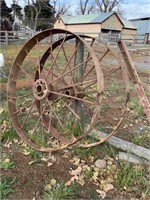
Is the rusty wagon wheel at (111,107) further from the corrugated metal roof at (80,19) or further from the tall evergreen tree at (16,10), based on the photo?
the tall evergreen tree at (16,10)

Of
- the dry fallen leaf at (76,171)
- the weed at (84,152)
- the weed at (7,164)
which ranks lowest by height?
the dry fallen leaf at (76,171)

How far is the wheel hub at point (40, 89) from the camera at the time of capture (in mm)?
2525

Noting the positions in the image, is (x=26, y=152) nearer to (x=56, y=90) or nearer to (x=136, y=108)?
(x=56, y=90)

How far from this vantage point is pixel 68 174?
Answer: 2.45 m

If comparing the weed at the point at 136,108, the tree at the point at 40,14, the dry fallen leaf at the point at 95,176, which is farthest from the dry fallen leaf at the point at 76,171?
the tree at the point at 40,14


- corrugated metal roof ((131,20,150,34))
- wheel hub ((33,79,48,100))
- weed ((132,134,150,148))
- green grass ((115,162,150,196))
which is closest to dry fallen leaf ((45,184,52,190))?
green grass ((115,162,150,196))

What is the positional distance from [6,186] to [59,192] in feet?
1.77

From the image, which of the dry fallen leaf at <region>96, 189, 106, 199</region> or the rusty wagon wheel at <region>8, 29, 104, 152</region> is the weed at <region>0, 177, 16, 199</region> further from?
the dry fallen leaf at <region>96, 189, 106, 199</region>

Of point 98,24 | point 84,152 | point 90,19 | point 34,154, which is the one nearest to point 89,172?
point 84,152

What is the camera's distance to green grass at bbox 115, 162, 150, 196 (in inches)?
89.9

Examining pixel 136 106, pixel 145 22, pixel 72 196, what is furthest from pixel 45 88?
pixel 145 22

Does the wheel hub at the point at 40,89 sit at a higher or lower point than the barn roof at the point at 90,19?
lower

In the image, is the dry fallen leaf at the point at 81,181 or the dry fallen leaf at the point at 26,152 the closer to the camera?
the dry fallen leaf at the point at 81,181

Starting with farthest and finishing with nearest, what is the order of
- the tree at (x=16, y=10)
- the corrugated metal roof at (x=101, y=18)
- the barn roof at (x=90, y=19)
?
the tree at (x=16, y=10) < the barn roof at (x=90, y=19) < the corrugated metal roof at (x=101, y=18)
